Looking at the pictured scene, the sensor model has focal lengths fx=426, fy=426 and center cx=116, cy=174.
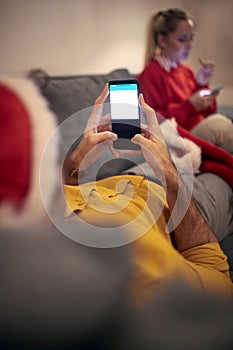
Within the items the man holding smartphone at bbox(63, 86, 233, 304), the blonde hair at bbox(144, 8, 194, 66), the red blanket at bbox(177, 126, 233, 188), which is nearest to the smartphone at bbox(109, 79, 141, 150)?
the man holding smartphone at bbox(63, 86, 233, 304)

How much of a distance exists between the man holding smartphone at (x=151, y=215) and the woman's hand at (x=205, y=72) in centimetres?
111

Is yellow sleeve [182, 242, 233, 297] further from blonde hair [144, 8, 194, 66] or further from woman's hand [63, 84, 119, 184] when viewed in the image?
blonde hair [144, 8, 194, 66]

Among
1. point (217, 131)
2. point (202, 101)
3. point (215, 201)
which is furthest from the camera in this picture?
point (202, 101)

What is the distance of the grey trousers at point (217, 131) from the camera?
2.86 ft

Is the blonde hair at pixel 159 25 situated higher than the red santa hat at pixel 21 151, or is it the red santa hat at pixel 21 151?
the blonde hair at pixel 159 25

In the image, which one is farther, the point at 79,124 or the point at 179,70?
the point at 179,70

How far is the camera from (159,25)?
1.49 metres

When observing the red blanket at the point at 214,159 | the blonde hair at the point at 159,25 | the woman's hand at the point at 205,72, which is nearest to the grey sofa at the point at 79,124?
the red blanket at the point at 214,159

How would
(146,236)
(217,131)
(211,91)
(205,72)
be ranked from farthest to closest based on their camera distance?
(205,72) → (211,91) → (217,131) → (146,236)

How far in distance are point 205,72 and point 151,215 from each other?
1237 mm

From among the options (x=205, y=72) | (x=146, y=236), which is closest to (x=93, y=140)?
(x=146, y=236)

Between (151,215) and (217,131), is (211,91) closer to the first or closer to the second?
(217,131)

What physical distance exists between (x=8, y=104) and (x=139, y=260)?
0.20 meters

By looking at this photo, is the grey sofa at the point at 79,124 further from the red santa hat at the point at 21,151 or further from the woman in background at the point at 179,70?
the woman in background at the point at 179,70
